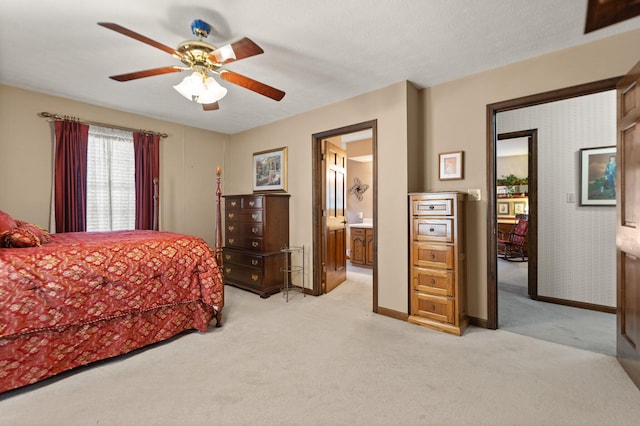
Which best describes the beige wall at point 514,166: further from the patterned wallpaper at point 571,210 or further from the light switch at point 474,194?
the light switch at point 474,194

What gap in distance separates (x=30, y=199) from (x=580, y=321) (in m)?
6.11

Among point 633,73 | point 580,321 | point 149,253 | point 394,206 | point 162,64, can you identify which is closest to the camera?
point 633,73

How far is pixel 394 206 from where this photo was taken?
10.2ft

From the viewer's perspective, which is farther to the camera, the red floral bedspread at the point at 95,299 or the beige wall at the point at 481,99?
the beige wall at the point at 481,99

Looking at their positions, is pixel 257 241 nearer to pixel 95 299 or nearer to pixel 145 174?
pixel 145 174

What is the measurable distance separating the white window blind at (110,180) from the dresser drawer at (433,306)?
12.6ft

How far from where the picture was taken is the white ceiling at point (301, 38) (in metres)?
1.91

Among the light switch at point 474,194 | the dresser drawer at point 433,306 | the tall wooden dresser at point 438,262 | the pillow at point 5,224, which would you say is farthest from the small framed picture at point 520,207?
the pillow at point 5,224

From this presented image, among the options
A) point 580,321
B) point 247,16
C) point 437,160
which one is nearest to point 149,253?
point 247,16

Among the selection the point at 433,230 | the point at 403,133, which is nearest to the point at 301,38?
the point at 403,133

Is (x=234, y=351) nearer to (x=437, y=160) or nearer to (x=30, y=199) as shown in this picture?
(x=437, y=160)

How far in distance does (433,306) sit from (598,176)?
2551mm

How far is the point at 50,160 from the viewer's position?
3.38 m

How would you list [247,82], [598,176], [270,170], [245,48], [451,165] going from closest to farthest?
[245,48]
[247,82]
[451,165]
[598,176]
[270,170]
